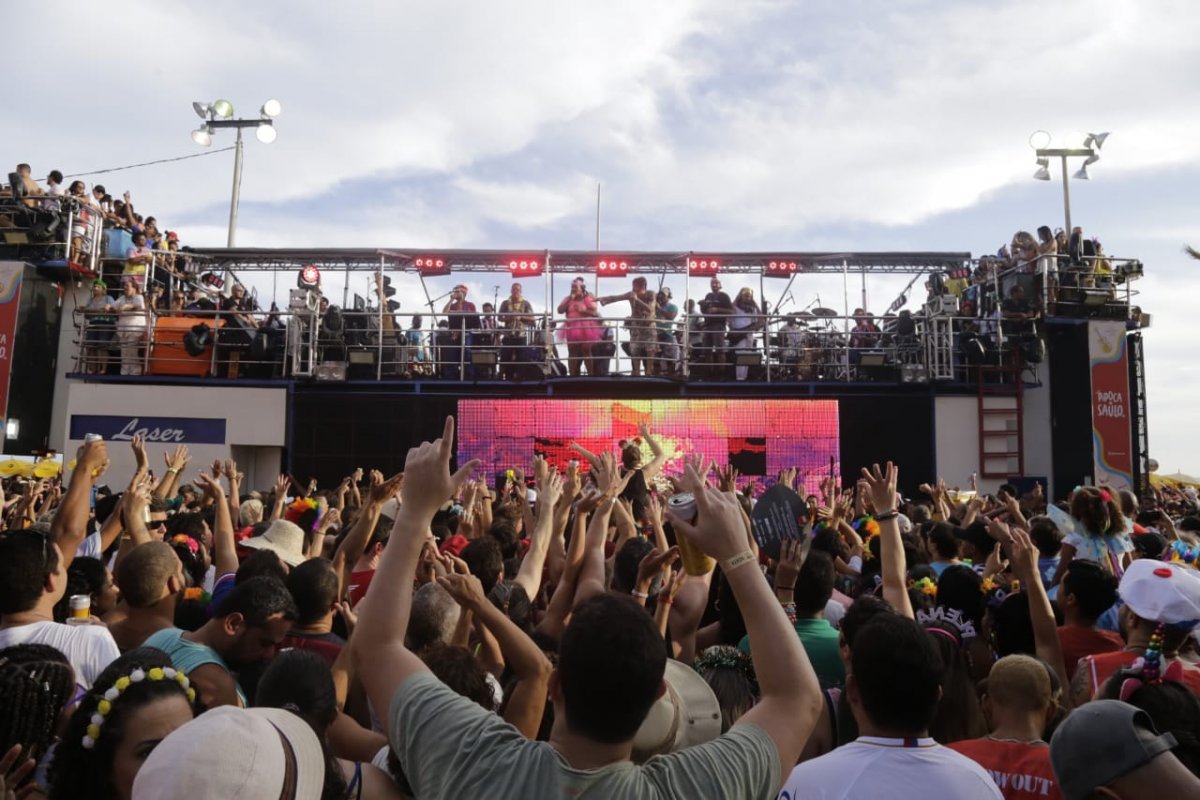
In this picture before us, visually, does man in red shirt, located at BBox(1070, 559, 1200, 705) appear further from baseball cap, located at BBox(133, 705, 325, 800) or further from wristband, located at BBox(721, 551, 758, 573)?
baseball cap, located at BBox(133, 705, 325, 800)

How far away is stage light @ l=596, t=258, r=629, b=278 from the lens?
59.4ft

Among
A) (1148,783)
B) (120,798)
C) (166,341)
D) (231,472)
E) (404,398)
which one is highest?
(166,341)

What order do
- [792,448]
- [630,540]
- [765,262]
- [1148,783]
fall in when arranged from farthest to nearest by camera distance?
1. [765,262]
2. [792,448]
3. [630,540]
4. [1148,783]

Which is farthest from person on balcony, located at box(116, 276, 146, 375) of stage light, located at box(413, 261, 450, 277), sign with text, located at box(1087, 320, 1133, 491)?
sign with text, located at box(1087, 320, 1133, 491)

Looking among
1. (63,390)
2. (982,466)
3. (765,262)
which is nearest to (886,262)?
(765,262)

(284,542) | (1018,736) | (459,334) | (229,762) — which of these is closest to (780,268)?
(459,334)

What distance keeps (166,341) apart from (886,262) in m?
14.7

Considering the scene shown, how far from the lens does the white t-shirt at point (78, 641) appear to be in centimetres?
301

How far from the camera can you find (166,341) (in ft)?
51.6

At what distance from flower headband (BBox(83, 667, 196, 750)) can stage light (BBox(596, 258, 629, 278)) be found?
1633 cm

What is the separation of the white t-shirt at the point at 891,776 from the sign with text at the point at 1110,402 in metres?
15.7

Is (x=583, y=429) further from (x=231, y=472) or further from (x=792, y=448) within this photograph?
(x=231, y=472)

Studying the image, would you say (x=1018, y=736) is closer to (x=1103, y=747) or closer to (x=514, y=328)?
(x=1103, y=747)

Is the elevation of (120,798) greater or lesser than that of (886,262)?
lesser
